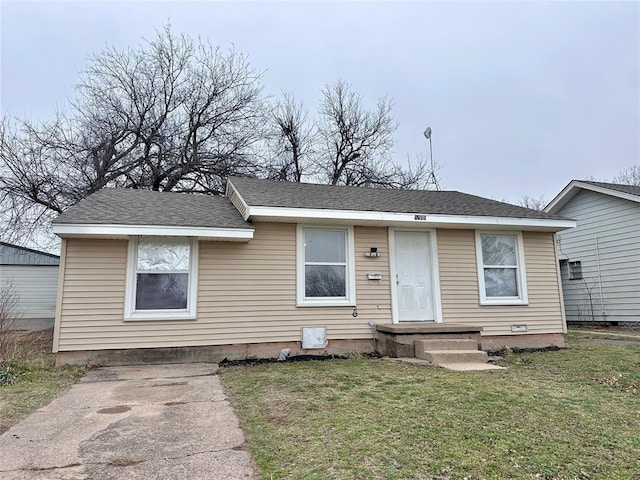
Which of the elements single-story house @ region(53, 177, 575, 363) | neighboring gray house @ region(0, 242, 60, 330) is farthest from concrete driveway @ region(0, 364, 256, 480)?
neighboring gray house @ region(0, 242, 60, 330)

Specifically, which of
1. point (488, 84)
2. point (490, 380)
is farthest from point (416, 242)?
point (488, 84)

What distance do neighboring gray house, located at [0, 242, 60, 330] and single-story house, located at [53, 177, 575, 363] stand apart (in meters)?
12.1

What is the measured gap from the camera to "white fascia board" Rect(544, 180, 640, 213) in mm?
11294

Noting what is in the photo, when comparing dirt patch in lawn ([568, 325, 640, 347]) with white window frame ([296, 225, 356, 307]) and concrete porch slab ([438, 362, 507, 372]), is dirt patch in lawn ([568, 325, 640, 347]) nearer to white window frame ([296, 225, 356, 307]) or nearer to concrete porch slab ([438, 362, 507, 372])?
concrete porch slab ([438, 362, 507, 372])

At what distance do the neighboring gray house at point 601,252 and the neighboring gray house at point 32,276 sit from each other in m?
20.1

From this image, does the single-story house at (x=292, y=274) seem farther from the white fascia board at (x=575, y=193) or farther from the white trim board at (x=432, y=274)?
the white fascia board at (x=575, y=193)

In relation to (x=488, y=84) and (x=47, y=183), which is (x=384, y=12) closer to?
(x=488, y=84)

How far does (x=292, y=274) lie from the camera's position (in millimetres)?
7289

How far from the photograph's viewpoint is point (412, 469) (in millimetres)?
2525

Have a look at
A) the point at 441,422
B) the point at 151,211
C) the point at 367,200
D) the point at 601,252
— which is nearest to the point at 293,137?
the point at 367,200

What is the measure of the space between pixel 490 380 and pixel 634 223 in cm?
953

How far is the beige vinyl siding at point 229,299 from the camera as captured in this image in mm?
→ 6375

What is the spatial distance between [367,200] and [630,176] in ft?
99.3

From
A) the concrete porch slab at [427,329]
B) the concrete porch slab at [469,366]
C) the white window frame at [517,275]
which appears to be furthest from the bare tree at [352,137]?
the concrete porch slab at [469,366]
